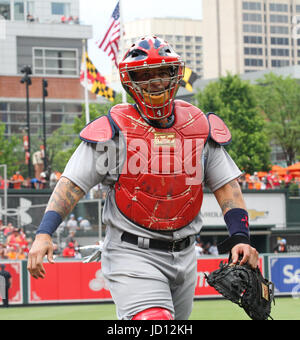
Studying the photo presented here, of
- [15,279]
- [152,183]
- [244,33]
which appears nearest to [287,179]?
[15,279]

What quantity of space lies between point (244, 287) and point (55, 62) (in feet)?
210

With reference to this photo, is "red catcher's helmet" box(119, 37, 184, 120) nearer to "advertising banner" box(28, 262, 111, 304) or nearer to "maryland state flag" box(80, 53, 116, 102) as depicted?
"advertising banner" box(28, 262, 111, 304)

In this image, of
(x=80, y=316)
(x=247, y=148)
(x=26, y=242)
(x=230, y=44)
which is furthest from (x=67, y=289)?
(x=230, y=44)

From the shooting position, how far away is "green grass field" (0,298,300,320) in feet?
49.8

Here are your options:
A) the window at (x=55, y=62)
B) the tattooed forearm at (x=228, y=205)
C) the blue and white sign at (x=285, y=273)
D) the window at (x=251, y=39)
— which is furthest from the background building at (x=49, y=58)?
the window at (x=251, y=39)

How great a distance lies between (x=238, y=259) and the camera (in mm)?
4988

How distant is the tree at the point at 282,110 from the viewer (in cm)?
6312

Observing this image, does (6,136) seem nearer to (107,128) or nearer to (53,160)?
(53,160)

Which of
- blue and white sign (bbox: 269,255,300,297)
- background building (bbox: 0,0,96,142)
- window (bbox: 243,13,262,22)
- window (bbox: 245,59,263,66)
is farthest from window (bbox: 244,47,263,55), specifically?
blue and white sign (bbox: 269,255,300,297)

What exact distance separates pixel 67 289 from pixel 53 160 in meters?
38.1

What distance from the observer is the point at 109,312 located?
16.6 m

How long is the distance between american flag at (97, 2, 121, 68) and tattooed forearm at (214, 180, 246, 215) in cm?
1968

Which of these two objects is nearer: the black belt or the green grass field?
the black belt

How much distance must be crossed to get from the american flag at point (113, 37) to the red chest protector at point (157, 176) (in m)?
19.7
